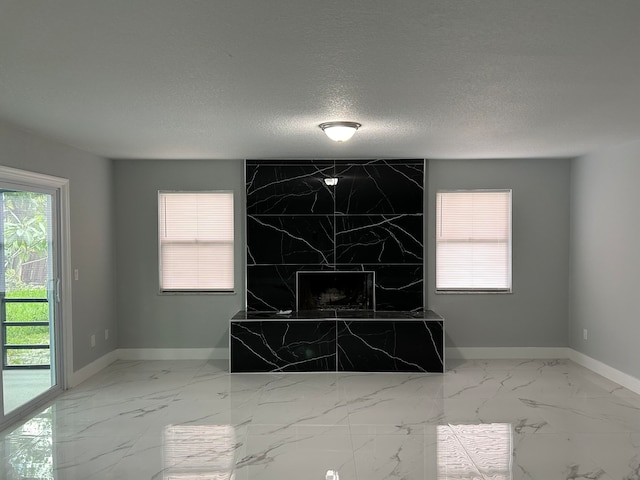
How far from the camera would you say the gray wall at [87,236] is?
468 cm

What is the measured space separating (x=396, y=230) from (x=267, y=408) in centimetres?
266

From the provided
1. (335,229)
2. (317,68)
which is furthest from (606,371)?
(317,68)

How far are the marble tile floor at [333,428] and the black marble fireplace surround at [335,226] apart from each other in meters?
1.13

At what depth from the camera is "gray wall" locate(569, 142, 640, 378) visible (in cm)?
485

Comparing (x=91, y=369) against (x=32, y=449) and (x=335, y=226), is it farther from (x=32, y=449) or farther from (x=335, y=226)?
(x=335, y=226)

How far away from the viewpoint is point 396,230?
6.13 m

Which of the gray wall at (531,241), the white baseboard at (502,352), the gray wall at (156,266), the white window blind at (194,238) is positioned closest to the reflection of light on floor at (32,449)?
the gray wall at (156,266)

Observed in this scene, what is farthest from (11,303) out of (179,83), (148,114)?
(179,83)

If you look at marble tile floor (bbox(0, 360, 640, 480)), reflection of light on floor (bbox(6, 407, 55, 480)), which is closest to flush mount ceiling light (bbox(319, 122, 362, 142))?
marble tile floor (bbox(0, 360, 640, 480))

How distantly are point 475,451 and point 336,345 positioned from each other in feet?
7.33

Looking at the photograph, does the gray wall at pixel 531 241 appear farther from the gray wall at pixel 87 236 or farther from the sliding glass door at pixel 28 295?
the sliding glass door at pixel 28 295

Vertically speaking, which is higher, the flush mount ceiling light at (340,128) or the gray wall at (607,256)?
the flush mount ceiling light at (340,128)

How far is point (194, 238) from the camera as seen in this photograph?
6.21 metres

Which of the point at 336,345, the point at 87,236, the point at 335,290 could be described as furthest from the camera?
the point at 335,290
